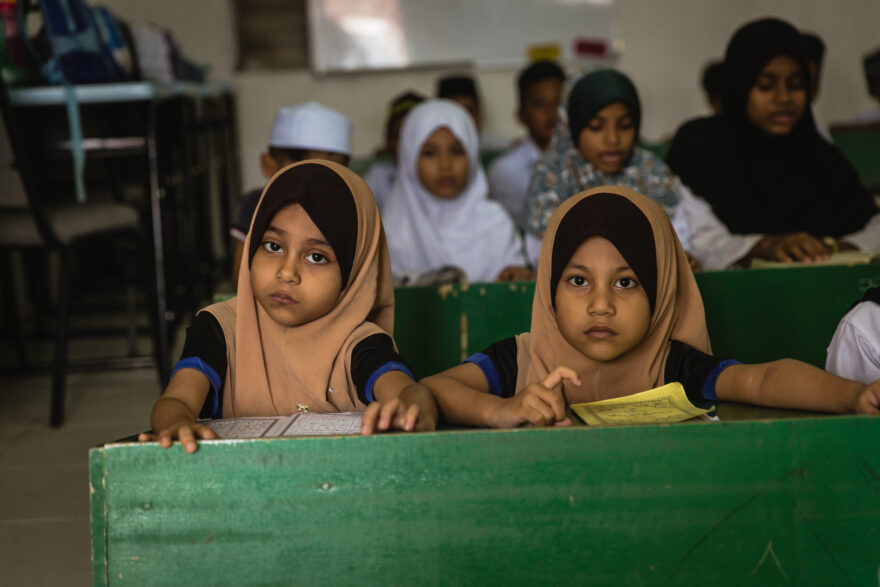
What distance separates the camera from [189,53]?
6.39m

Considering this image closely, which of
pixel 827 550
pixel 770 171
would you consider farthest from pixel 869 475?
pixel 770 171

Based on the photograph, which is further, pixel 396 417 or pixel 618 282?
pixel 618 282

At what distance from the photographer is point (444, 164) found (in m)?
3.14

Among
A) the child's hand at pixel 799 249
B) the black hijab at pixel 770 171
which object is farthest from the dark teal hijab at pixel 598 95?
the child's hand at pixel 799 249

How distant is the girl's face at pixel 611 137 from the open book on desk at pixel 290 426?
67.9 inches

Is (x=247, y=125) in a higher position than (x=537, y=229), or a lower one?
higher

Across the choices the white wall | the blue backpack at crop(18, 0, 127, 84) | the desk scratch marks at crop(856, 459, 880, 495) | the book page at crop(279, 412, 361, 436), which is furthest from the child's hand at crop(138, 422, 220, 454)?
the white wall

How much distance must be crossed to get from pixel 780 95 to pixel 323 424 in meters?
2.27

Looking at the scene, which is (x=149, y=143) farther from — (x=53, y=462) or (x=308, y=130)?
(x=53, y=462)

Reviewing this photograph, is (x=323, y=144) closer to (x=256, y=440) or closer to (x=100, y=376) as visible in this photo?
(x=100, y=376)

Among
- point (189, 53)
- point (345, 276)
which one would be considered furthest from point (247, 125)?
point (345, 276)

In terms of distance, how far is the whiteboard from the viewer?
645 cm

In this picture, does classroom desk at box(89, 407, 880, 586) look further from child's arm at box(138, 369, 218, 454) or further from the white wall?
the white wall

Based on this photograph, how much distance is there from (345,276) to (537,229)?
1433 mm
